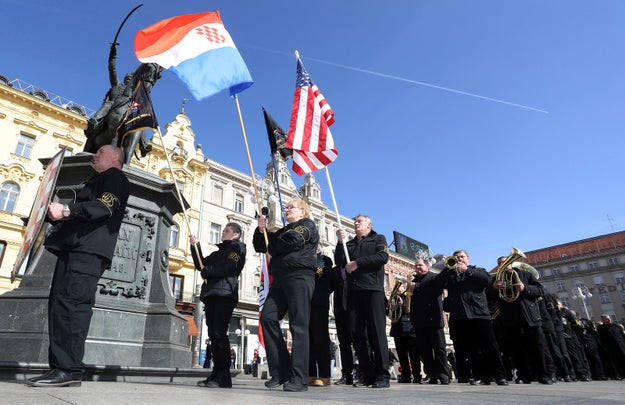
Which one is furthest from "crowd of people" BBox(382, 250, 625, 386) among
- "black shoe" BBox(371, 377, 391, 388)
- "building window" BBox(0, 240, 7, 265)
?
"building window" BBox(0, 240, 7, 265)

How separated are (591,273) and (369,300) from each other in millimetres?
73364

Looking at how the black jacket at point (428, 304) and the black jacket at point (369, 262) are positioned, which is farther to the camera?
the black jacket at point (428, 304)

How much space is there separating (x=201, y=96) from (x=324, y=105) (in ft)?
6.99

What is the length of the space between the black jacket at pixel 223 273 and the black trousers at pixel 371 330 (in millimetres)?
1424

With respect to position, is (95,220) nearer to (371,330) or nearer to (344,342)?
(371,330)

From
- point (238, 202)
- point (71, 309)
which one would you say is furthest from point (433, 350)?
point (238, 202)

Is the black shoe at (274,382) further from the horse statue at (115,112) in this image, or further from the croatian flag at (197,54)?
the horse statue at (115,112)

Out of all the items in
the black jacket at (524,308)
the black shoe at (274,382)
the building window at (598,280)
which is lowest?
the black shoe at (274,382)

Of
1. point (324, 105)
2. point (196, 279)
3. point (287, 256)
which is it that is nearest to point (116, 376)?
point (287, 256)

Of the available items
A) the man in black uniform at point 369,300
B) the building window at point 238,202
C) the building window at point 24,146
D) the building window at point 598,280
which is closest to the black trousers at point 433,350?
the man in black uniform at point 369,300

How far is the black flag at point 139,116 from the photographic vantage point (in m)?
5.80

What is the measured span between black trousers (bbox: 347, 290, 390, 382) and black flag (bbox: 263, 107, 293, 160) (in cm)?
334

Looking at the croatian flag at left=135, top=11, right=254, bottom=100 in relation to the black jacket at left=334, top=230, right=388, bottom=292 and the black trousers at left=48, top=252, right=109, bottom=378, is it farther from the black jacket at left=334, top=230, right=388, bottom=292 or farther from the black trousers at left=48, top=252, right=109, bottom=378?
the black trousers at left=48, top=252, right=109, bottom=378

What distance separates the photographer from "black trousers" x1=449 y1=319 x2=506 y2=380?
5242 millimetres
